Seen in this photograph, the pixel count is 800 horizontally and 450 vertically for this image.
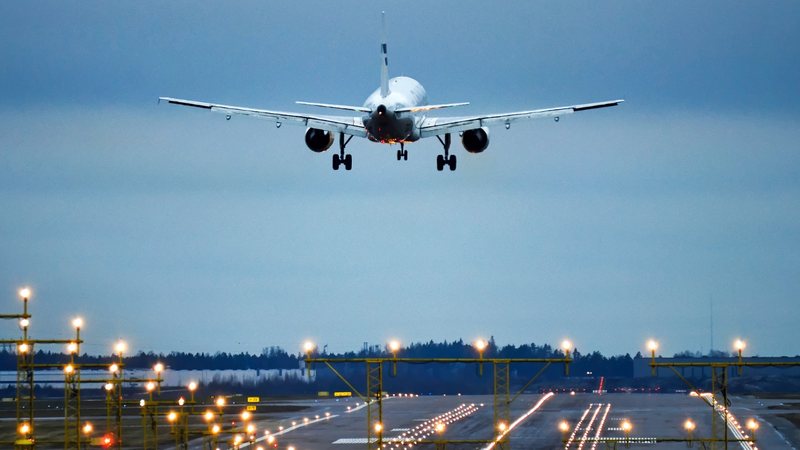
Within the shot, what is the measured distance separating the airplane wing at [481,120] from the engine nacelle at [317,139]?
763cm

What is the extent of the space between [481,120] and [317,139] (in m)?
13.2

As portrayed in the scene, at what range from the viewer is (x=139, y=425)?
600ft

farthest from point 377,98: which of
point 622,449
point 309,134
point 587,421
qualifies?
point 587,421

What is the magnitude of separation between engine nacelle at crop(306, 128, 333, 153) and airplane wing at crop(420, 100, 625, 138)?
763 cm

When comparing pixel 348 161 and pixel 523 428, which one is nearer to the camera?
pixel 348 161

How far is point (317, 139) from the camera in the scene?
121500mm

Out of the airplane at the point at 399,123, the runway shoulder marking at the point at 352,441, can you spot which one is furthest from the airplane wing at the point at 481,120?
the runway shoulder marking at the point at 352,441

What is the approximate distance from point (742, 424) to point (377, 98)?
75.7 m

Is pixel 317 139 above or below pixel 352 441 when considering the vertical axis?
above

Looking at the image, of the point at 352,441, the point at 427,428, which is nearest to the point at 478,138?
the point at 352,441

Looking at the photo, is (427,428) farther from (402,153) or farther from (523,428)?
(402,153)

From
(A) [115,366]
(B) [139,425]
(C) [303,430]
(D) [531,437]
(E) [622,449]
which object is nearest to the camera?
(A) [115,366]

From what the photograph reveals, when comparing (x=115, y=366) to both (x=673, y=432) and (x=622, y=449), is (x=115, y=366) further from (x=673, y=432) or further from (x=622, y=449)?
(x=673, y=432)

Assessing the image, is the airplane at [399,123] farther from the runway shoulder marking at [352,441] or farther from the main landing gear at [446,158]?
the runway shoulder marking at [352,441]
